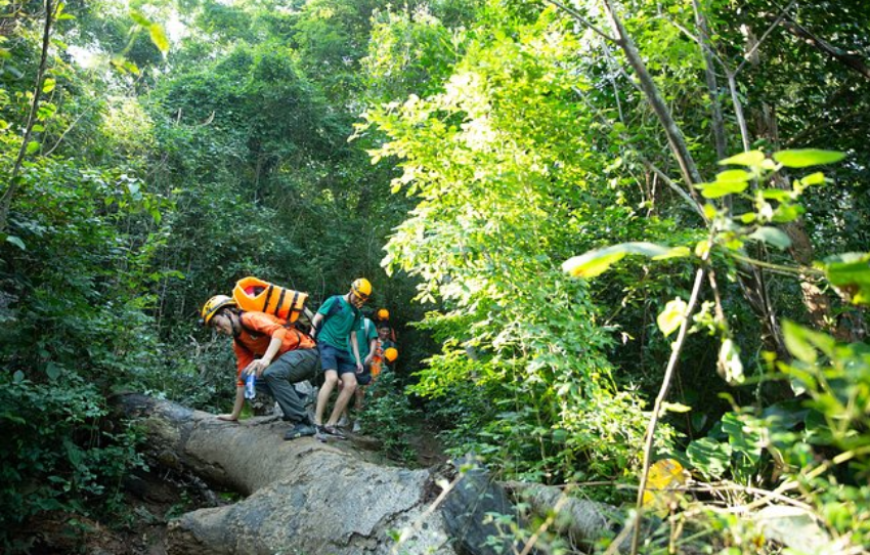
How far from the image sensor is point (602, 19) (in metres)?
5.54

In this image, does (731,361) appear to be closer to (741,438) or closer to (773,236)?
(773,236)

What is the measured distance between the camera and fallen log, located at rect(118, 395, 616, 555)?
10.6ft

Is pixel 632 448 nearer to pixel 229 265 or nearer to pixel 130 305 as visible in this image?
pixel 130 305

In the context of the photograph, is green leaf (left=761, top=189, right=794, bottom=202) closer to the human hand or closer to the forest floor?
the human hand

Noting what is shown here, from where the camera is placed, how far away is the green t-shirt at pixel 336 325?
6.64 metres

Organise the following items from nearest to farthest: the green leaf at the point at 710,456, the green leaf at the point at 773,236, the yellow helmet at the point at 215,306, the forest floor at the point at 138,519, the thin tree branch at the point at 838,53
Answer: the green leaf at the point at 773,236 → the green leaf at the point at 710,456 → the thin tree branch at the point at 838,53 → the forest floor at the point at 138,519 → the yellow helmet at the point at 215,306

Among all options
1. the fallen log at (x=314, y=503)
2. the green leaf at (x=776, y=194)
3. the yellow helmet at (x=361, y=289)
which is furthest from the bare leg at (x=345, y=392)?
the green leaf at (x=776, y=194)

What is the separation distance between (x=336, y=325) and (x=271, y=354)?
47.8 inches

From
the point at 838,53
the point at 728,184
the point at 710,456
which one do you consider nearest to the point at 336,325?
the point at 710,456

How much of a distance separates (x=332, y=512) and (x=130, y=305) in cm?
337

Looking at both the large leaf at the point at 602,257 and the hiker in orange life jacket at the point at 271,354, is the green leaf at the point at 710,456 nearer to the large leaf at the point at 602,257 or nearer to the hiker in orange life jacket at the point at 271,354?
the large leaf at the point at 602,257

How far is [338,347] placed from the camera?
261 inches

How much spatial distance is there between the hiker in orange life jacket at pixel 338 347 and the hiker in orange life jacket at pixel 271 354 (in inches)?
25.1

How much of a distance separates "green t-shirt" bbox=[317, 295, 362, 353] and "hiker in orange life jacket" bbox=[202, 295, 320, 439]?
65cm
